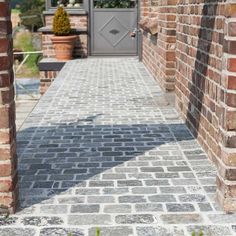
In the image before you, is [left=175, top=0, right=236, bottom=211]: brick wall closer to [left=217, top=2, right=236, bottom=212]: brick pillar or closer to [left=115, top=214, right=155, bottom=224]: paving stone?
[left=217, top=2, right=236, bottom=212]: brick pillar

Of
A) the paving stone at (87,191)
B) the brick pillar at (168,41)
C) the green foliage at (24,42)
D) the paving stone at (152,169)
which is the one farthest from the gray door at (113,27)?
the green foliage at (24,42)

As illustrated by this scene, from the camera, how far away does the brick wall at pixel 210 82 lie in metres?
3.50

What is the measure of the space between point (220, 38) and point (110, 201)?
5.38 feet

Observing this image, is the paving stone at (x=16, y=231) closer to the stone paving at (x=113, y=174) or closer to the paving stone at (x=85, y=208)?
the stone paving at (x=113, y=174)

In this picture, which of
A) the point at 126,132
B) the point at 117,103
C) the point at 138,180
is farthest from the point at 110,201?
the point at 117,103

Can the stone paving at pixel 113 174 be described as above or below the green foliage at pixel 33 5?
below

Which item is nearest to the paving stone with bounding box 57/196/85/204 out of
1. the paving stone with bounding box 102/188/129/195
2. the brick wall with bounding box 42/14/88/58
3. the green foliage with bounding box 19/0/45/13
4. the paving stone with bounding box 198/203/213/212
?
the paving stone with bounding box 102/188/129/195

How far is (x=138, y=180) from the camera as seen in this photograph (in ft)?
13.7

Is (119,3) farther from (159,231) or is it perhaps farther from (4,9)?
(159,231)

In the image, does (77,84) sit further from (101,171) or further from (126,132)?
(101,171)

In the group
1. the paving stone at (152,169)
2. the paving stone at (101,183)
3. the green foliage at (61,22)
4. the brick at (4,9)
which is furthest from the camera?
the green foliage at (61,22)

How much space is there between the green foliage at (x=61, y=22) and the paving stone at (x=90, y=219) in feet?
30.9

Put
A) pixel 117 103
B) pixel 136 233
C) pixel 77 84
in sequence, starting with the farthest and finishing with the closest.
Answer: pixel 77 84, pixel 117 103, pixel 136 233

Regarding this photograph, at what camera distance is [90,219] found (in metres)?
3.40
